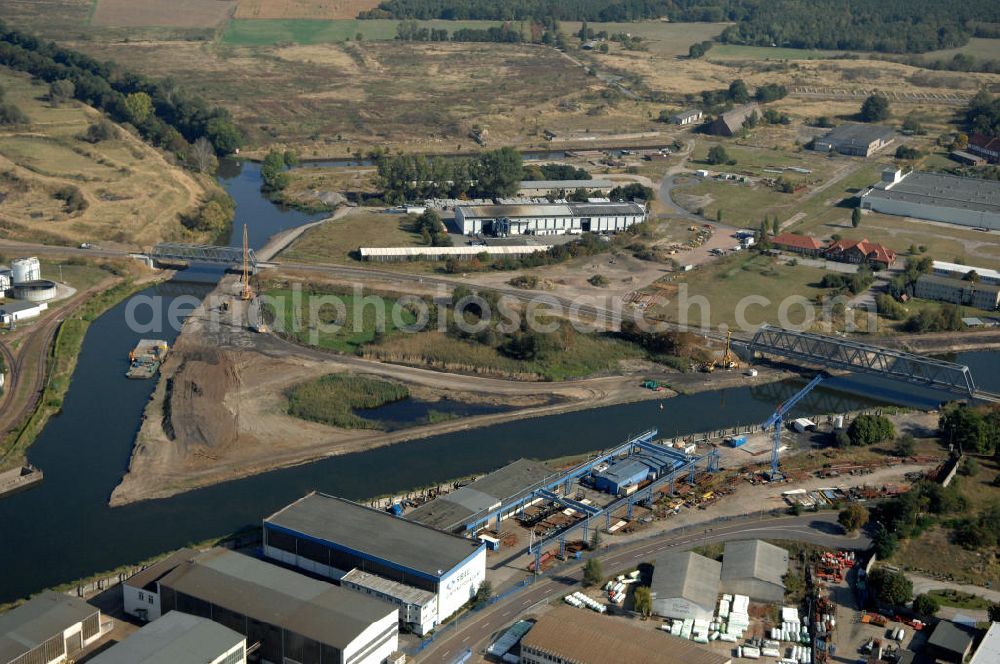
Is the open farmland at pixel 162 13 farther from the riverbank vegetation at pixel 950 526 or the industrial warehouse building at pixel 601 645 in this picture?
the industrial warehouse building at pixel 601 645

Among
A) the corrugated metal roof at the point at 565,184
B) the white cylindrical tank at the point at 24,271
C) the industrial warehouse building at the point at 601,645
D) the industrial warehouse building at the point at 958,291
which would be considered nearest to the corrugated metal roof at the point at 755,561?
the industrial warehouse building at the point at 601,645

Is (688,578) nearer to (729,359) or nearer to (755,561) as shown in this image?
(755,561)

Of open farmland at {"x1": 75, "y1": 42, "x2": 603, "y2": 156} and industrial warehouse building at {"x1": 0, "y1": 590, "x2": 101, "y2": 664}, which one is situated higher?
open farmland at {"x1": 75, "y1": 42, "x2": 603, "y2": 156}

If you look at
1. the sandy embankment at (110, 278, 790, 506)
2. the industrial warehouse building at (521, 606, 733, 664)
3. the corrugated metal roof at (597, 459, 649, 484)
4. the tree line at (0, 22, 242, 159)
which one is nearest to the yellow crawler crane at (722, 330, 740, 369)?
the sandy embankment at (110, 278, 790, 506)

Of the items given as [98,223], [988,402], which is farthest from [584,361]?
[98,223]

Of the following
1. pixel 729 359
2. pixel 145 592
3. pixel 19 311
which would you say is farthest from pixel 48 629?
pixel 729 359

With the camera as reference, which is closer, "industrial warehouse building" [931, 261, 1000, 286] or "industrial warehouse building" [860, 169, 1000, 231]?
"industrial warehouse building" [931, 261, 1000, 286]

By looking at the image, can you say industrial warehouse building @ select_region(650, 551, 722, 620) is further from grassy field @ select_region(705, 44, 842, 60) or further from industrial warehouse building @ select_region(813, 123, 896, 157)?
grassy field @ select_region(705, 44, 842, 60)

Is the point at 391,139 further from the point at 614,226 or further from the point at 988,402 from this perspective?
the point at 988,402
